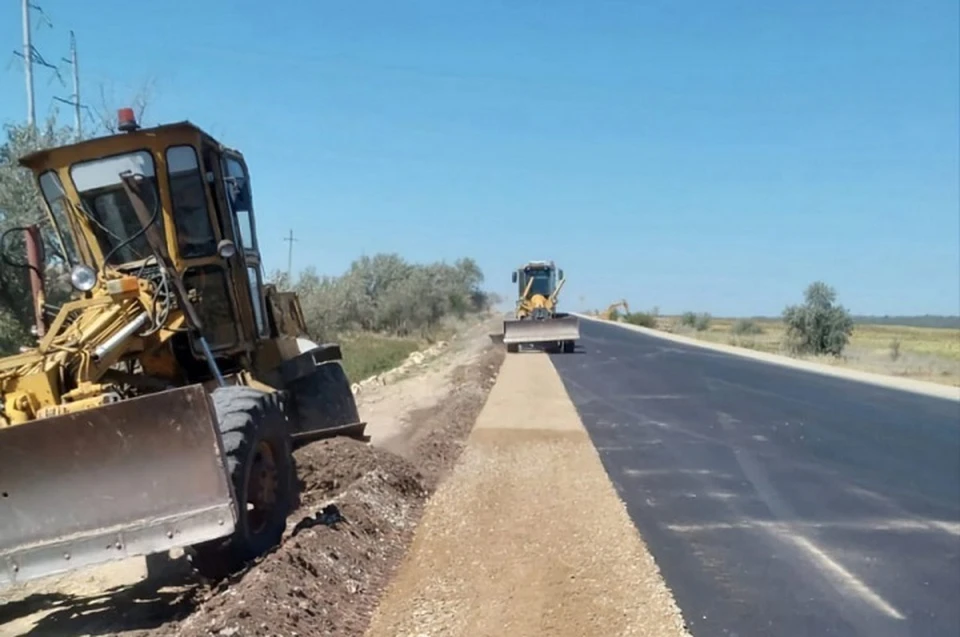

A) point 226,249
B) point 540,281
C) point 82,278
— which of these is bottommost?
point 82,278

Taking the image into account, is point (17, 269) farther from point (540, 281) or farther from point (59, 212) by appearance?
point (540, 281)

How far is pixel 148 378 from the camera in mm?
7531

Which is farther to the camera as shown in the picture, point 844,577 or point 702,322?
point 702,322

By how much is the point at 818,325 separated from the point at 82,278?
46799 millimetres

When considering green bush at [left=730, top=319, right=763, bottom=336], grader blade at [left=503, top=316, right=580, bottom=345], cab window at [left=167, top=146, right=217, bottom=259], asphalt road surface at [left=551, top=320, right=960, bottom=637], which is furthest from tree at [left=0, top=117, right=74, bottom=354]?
green bush at [left=730, top=319, right=763, bottom=336]

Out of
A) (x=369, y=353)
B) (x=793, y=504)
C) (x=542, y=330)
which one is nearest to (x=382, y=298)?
(x=369, y=353)

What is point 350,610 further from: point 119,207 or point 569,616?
point 119,207

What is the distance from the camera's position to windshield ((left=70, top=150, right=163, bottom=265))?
762 centimetres

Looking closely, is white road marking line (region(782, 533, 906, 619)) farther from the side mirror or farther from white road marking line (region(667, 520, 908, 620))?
the side mirror

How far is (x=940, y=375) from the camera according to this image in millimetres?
32062

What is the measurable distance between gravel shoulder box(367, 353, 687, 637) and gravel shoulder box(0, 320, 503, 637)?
26 centimetres

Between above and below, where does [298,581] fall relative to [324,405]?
below

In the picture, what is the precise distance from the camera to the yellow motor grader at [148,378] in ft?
18.7

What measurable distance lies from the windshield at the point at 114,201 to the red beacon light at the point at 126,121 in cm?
21
